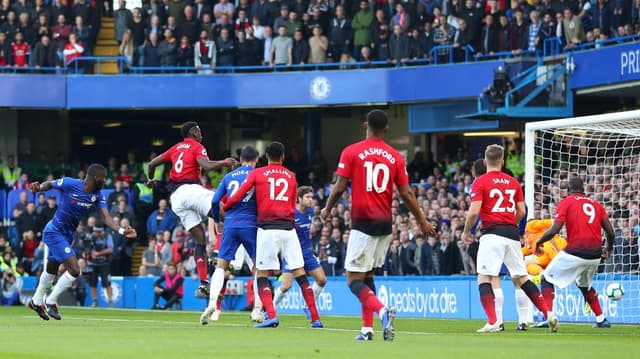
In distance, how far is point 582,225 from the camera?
1753 cm

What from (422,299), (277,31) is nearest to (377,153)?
(422,299)

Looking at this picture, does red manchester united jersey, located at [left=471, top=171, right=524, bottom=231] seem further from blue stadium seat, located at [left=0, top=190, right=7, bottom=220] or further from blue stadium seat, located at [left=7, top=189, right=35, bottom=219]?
blue stadium seat, located at [left=0, top=190, right=7, bottom=220]

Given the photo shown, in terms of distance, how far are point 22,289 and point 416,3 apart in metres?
12.5

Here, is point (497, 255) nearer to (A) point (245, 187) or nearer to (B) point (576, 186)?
(B) point (576, 186)

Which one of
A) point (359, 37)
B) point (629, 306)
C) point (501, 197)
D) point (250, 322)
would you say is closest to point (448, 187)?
point (359, 37)

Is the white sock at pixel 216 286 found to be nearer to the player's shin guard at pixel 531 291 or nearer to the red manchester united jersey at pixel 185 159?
the red manchester united jersey at pixel 185 159

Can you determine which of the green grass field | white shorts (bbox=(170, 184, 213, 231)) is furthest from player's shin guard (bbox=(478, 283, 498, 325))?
white shorts (bbox=(170, 184, 213, 231))

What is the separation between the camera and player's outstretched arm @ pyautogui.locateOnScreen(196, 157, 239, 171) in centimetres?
1745

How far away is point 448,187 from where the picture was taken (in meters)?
31.6

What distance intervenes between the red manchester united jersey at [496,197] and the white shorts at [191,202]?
4639 millimetres

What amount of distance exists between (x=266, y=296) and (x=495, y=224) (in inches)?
117

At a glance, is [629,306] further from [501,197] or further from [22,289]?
[22,289]

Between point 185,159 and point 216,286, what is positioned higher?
point 185,159

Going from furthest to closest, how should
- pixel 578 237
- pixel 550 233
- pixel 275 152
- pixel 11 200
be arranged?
pixel 11 200 < pixel 578 237 < pixel 550 233 < pixel 275 152
